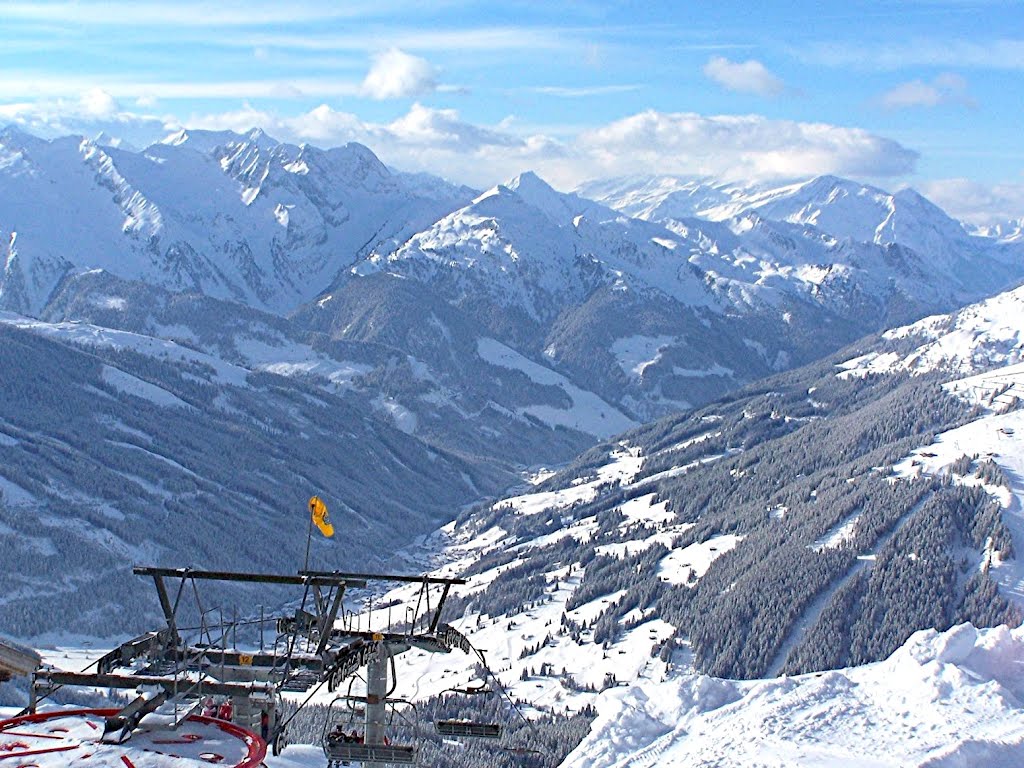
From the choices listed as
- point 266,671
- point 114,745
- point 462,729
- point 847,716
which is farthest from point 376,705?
point 847,716

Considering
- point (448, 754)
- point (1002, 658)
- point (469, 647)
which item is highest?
point (469, 647)

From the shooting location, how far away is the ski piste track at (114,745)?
24953 mm

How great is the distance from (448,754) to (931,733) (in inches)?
2658

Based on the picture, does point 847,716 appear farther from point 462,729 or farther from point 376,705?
point 376,705

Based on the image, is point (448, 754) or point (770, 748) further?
point (448, 754)

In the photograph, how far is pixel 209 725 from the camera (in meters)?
27.2

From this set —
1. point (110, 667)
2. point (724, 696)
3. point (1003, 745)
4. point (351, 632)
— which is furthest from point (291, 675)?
point (724, 696)

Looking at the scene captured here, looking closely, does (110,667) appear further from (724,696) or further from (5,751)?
(724,696)

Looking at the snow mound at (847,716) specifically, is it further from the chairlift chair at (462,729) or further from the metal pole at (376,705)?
the metal pole at (376,705)

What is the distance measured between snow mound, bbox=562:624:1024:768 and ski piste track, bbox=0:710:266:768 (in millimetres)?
113774

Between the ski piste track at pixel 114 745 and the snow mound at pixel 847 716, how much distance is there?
114 m

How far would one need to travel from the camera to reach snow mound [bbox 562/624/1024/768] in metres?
137

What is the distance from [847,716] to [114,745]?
136189mm

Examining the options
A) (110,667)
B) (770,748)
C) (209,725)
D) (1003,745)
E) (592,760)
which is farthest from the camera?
(592,760)
